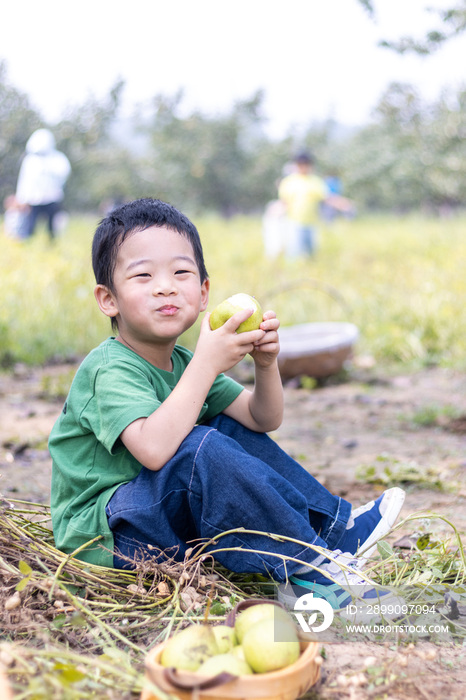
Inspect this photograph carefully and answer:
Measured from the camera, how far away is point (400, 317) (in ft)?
20.9

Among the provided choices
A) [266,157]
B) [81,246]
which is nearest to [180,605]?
[81,246]

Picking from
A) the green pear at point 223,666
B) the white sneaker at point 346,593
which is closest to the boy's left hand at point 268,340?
the white sneaker at point 346,593

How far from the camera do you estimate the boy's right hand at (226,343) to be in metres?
1.85

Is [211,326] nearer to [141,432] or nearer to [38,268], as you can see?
[141,432]

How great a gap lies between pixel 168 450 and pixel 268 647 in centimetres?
61

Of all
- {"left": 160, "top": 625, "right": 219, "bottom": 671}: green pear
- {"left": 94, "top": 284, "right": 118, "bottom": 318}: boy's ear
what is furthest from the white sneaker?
{"left": 94, "top": 284, "right": 118, "bottom": 318}: boy's ear

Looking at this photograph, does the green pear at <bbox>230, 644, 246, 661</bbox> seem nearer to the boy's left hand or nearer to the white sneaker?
the white sneaker

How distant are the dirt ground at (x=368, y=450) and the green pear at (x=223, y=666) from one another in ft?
0.77

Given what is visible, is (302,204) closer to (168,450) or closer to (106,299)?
(106,299)

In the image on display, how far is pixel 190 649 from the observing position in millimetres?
1288

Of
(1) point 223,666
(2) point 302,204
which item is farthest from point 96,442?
(2) point 302,204

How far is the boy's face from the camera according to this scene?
191cm

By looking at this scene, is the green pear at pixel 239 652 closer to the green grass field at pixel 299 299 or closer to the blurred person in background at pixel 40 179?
the green grass field at pixel 299 299

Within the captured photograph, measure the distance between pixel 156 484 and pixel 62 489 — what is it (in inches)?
13.6
